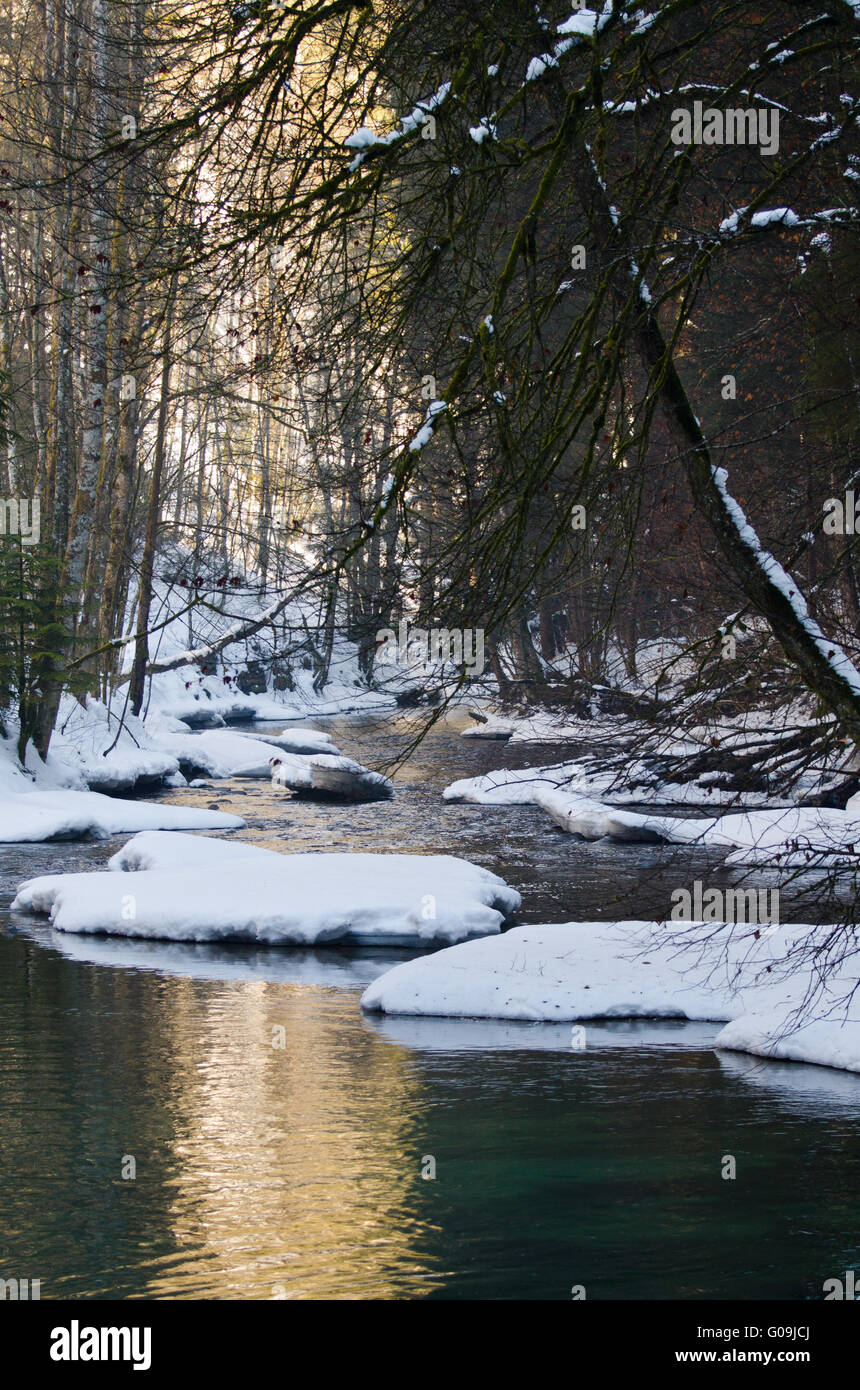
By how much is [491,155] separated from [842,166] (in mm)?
3446

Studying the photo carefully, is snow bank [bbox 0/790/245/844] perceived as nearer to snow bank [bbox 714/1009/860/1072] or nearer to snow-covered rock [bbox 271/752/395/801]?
snow-covered rock [bbox 271/752/395/801]

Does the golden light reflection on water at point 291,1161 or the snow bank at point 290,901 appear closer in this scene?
the golden light reflection on water at point 291,1161

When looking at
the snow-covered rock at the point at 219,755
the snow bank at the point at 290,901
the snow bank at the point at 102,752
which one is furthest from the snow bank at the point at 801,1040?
the snow-covered rock at the point at 219,755

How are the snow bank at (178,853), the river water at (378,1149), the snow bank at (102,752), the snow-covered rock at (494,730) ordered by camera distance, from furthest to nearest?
the snow-covered rock at (494,730), the snow bank at (102,752), the snow bank at (178,853), the river water at (378,1149)

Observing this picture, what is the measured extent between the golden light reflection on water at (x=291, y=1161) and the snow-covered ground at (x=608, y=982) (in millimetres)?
927

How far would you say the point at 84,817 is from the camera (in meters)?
19.0

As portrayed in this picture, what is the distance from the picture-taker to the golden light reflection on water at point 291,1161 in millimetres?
5801

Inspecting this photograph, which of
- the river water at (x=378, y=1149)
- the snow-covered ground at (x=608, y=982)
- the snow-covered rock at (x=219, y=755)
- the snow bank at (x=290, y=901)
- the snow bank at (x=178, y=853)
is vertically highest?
the snow-covered rock at (x=219, y=755)

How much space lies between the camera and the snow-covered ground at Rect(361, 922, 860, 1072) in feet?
33.0

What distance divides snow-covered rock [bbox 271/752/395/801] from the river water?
1144 cm

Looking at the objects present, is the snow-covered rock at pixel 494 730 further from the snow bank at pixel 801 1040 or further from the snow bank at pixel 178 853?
the snow bank at pixel 801 1040

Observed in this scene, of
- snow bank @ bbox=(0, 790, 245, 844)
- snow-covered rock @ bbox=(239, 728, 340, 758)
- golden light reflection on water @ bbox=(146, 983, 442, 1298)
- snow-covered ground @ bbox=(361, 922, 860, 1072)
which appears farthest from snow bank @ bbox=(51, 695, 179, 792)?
golden light reflection on water @ bbox=(146, 983, 442, 1298)
